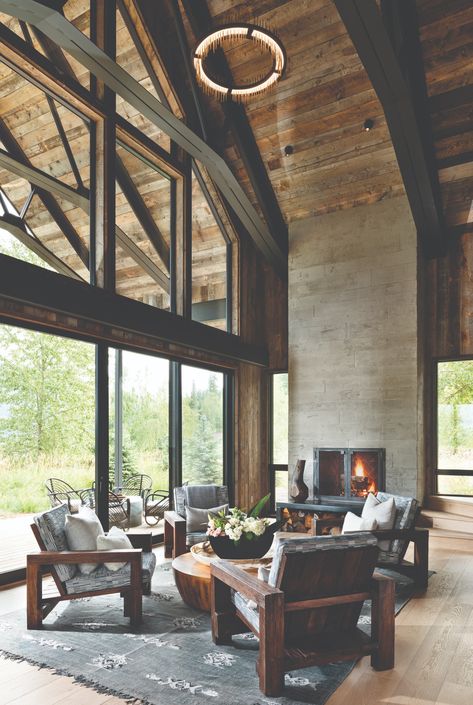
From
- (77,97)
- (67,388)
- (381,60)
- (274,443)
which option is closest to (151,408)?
(67,388)

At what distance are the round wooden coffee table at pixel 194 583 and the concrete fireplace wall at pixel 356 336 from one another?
3.97m

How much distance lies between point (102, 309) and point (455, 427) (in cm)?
536

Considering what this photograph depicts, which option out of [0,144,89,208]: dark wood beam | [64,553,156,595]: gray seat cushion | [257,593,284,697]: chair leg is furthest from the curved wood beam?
[257,593,284,697]: chair leg

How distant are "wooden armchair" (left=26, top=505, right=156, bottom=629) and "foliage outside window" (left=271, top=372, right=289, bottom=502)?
5.04 meters

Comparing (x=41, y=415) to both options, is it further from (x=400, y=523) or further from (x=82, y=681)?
(x=400, y=523)

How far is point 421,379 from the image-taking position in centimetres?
764

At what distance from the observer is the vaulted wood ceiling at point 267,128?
18.4 feet

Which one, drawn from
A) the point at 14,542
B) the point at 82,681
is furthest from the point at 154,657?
the point at 14,542

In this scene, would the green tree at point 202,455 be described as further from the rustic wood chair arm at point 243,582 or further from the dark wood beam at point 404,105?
the dark wood beam at point 404,105

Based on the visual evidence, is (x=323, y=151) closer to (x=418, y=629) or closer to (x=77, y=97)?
(x=77, y=97)

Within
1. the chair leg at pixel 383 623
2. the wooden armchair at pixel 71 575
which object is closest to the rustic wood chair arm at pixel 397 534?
the chair leg at pixel 383 623

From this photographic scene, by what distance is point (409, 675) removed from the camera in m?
3.16

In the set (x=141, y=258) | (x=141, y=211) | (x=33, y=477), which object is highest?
(x=141, y=211)

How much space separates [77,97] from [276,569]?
5.22 meters
